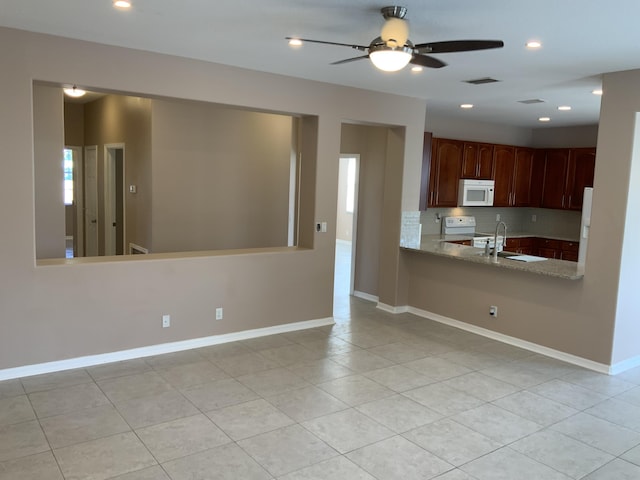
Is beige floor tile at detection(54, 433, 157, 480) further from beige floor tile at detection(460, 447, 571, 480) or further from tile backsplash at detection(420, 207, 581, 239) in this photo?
tile backsplash at detection(420, 207, 581, 239)

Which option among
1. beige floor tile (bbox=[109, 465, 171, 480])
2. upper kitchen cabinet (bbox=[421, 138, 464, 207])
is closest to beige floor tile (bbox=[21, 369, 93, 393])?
beige floor tile (bbox=[109, 465, 171, 480])

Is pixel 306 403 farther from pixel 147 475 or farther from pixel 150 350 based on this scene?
pixel 150 350

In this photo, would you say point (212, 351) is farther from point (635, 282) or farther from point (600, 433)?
point (635, 282)

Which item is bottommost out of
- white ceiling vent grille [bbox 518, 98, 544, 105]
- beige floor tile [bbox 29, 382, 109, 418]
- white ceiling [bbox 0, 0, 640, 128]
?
beige floor tile [bbox 29, 382, 109, 418]

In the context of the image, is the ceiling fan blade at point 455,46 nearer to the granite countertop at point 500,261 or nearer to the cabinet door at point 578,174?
the granite countertop at point 500,261

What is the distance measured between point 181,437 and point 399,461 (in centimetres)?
135

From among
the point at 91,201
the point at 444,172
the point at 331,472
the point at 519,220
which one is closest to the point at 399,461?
the point at 331,472

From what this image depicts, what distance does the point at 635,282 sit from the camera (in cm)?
464

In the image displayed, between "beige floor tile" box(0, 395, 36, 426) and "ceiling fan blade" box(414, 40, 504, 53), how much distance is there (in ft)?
11.2

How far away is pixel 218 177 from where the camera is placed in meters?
6.73

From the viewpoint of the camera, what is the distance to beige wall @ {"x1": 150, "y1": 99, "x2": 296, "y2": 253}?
20.8ft

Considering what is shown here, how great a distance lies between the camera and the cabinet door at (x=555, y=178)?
8.06m

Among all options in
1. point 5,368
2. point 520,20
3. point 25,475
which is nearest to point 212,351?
point 5,368

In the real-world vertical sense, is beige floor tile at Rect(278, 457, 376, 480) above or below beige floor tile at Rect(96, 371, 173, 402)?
below
